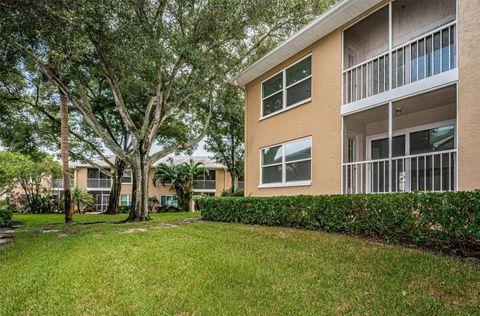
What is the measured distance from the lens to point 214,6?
12070mm

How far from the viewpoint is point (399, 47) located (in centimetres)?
824

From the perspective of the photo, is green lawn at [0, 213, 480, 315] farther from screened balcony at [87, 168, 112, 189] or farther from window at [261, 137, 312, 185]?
screened balcony at [87, 168, 112, 189]

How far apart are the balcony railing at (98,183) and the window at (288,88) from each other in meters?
27.4

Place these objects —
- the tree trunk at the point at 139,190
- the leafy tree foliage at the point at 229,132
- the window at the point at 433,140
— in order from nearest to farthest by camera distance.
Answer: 1. the window at the point at 433,140
2. the tree trunk at the point at 139,190
3. the leafy tree foliage at the point at 229,132

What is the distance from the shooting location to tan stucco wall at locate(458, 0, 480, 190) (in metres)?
6.66

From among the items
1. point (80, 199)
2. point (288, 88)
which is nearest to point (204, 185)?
point (80, 199)

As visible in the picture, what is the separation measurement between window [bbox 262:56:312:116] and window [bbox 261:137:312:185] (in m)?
1.56

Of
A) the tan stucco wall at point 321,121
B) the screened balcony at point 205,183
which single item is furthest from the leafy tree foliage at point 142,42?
the screened balcony at point 205,183

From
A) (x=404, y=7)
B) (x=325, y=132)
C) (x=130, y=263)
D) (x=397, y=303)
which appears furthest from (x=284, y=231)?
(x=404, y=7)

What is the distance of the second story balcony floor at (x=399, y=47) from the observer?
25.5 feet

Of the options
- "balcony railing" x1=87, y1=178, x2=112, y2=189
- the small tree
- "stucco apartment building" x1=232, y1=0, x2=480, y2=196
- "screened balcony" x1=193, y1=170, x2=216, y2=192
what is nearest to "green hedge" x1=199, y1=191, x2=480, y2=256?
"stucco apartment building" x1=232, y1=0, x2=480, y2=196

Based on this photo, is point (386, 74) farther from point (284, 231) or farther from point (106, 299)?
point (106, 299)

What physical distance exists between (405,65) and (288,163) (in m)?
5.08

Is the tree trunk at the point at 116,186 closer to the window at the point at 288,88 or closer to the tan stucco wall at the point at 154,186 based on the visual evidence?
the tan stucco wall at the point at 154,186
